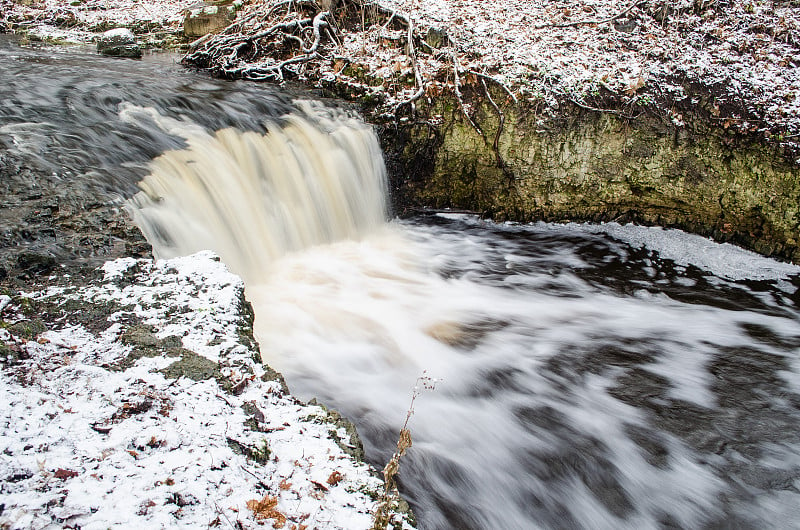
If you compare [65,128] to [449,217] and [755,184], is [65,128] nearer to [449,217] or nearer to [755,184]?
[449,217]

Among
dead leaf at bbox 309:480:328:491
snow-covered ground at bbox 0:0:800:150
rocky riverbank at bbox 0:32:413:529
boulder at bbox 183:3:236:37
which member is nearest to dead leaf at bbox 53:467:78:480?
rocky riverbank at bbox 0:32:413:529

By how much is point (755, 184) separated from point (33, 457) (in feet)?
23.4

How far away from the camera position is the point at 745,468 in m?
3.21

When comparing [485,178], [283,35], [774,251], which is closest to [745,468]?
[774,251]

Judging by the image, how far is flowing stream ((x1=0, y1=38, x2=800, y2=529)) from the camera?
3123 millimetres

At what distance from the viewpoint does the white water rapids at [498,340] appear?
121 inches

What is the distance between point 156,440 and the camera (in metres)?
1.85

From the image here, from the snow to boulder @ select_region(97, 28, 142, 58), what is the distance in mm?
7569

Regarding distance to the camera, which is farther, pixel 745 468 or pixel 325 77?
pixel 325 77

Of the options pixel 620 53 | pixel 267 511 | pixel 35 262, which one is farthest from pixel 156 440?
pixel 620 53

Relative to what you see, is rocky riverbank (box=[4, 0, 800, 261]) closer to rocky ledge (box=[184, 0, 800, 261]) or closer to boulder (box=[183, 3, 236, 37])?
rocky ledge (box=[184, 0, 800, 261])

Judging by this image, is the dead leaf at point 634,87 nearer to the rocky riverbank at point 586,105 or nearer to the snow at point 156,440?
the rocky riverbank at point 586,105

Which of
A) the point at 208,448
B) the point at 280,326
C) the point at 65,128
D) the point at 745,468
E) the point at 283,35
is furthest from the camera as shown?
the point at 283,35

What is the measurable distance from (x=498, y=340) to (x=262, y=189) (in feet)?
10.2
